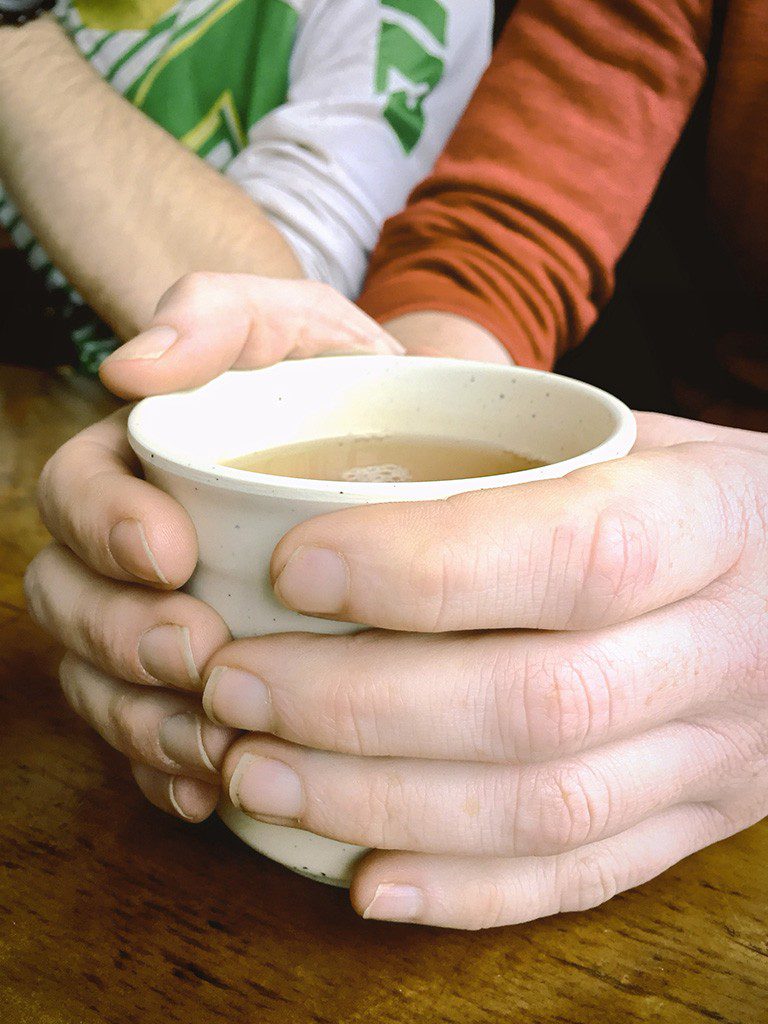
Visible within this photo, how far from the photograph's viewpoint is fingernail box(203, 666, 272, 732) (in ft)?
1.31

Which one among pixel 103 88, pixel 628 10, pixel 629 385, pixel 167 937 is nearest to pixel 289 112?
pixel 103 88

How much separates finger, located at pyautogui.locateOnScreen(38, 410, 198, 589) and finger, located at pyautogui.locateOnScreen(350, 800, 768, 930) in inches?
6.9

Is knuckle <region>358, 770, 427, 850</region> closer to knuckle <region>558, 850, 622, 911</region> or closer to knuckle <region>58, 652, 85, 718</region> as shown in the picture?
knuckle <region>558, 850, 622, 911</region>

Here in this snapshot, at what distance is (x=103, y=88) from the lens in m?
1.53

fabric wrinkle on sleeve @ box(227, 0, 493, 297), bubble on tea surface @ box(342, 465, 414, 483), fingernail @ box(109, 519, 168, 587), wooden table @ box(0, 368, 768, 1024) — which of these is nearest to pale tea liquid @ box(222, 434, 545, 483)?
bubble on tea surface @ box(342, 465, 414, 483)

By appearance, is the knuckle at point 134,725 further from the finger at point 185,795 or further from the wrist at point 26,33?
the wrist at point 26,33

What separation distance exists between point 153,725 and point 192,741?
0.11 ft

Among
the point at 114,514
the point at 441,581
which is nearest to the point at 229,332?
the point at 114,514

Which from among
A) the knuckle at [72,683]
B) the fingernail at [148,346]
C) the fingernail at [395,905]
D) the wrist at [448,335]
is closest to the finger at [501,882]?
the fingernail at [395,905]

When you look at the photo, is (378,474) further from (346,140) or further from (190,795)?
(346,140)

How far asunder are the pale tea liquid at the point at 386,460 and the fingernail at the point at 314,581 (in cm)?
18

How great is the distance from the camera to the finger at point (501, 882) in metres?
0.41

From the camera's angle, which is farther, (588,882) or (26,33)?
(26,33)

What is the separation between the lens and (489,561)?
1.23 feet
